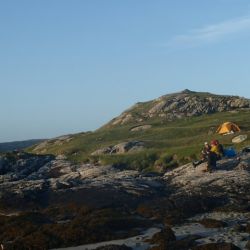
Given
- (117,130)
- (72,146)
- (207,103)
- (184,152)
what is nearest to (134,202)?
(184,152)

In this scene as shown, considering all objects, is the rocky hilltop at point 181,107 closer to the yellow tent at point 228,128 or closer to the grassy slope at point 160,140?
the grassy slope at point 160,140

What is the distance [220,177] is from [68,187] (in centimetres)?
1476

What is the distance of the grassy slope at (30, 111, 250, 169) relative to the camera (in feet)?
227

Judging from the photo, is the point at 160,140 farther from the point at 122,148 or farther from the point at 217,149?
the point at 217,149

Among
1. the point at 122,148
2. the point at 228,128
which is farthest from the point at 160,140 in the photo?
the point at 228,128

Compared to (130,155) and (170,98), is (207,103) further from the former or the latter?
→ (130,155)

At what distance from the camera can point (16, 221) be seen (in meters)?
39.6

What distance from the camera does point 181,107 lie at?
395ft

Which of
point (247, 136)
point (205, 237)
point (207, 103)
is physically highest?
point (207, 103)

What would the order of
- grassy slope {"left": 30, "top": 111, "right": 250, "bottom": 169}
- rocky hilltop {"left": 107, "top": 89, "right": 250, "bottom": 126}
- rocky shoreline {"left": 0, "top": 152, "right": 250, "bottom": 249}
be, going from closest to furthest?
rocky shoreline {"left": 0, "top": 152, "right": 250, "bottom": 249}
grassy slope {"left": 30, "top": 111, "right": 250, "bottom": 169}
rocky hilltop {"left": 107, "top": 89, "right": 250, "bottom": 126}

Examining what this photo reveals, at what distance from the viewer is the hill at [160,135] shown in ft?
227

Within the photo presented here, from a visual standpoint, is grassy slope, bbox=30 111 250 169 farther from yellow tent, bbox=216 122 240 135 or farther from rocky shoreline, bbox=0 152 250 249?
rocky shoreline, bbox=0 152 250 249

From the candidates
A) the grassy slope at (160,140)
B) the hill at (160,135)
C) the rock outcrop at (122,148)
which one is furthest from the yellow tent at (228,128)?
the rock outcrop at (122,148)

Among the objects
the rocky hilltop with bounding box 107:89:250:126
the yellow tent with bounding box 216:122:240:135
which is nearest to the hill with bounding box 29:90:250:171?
the rocky hilltop with bounding box 107:89:250:126
